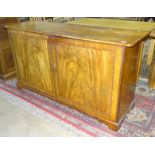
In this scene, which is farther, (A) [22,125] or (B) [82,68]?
(A) [22,125]

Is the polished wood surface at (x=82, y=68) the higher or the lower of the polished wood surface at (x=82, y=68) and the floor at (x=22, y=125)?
the higher

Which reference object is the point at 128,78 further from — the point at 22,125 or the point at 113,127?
the point at 22,125

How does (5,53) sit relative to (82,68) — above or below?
below

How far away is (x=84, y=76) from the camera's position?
1.56 m

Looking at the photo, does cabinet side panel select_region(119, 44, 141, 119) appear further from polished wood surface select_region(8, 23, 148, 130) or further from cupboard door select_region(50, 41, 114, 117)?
cupboard door select_region(50, 41, 114, 117)

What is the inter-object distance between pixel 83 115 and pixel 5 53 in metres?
1.37

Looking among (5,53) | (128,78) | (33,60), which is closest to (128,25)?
(128,78)

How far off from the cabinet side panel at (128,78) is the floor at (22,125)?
0.55 meters

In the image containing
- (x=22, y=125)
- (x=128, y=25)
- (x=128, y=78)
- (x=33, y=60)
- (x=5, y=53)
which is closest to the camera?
(x=128, y=78)

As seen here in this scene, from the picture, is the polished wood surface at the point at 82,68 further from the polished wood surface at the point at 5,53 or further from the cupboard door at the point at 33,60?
the polished wood surface at the point at 5,53

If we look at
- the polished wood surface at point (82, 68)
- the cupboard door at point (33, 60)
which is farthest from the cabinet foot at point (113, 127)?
the cupboard door at point (33, 60)

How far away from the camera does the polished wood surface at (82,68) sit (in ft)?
4.51
